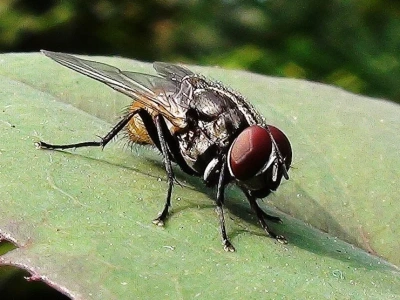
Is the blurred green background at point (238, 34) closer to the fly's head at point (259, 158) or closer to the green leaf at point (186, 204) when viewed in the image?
the green leaf at point (186, 204)

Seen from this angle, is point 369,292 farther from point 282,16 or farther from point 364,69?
A: point 282,16

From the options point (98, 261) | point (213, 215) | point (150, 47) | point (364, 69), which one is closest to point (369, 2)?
point (364, 69)

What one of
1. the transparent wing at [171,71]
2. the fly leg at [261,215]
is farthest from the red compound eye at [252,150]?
the transparent wing at [171,71]

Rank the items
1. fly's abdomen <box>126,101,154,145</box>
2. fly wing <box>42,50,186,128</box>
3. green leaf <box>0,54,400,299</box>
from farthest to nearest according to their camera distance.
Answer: fly's abdomen <box>126,101,154,145</box>
fly wing <box>42,50,186,128</box>
green leaf <box>0,54,400,299</box>

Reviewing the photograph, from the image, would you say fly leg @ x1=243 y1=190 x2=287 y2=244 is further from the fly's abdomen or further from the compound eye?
the fly's abdomen

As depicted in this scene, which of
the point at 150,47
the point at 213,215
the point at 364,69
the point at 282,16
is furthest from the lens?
the point at 150,47

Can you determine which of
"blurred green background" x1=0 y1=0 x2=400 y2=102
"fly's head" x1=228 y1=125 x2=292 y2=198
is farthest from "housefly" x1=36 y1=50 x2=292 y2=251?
"blurred green background" x1=0 y1=0 x2=400 y2=102
